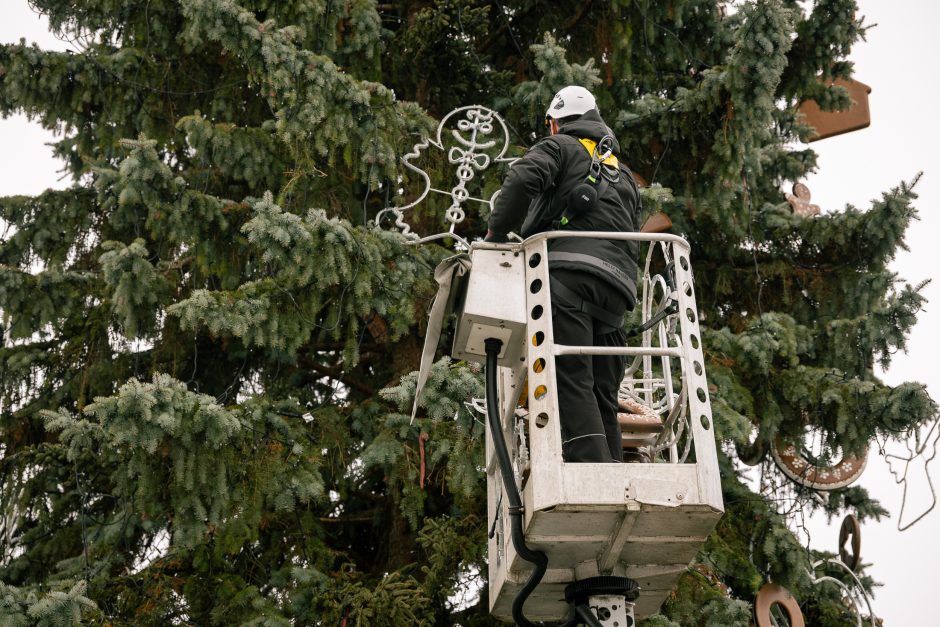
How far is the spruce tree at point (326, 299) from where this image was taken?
8.54m

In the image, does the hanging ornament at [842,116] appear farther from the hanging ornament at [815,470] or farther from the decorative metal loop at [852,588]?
the decorative metal loop at [852,588]

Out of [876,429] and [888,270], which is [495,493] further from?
[888,270]

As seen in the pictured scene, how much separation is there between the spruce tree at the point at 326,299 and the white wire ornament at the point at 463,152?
21 cm

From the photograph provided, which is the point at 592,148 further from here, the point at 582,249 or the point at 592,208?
the point at 582,249

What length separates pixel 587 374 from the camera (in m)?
6.21

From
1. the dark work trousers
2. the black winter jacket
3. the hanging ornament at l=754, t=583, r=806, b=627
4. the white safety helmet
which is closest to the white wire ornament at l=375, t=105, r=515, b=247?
the white safety helmet

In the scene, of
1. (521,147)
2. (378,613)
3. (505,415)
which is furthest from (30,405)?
(505,415)

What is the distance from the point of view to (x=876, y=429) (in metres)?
9.34

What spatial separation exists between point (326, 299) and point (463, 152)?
61.7 inches

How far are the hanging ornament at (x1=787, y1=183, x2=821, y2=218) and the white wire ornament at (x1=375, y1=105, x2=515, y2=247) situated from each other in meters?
3.02

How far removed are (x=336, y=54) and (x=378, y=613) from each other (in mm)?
4728

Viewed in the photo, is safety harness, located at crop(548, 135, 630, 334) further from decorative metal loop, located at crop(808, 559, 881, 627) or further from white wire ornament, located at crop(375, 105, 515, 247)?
decorative metal loop, located at crop(808, 559, 881, 627)

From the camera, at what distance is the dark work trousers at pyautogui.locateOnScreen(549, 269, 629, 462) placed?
237 inches

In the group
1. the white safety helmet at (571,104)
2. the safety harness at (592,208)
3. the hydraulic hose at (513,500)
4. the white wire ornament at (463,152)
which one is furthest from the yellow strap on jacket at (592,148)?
the white wire ornament at (463,152)
